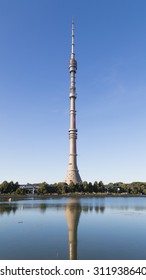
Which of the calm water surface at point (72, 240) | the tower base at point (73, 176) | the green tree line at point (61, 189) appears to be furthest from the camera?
the tower base at point (73, 176)

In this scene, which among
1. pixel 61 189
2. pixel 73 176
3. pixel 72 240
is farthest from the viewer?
pixel 73 176

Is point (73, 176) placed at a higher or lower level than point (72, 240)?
higher

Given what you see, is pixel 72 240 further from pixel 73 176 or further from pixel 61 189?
pixel 73 176

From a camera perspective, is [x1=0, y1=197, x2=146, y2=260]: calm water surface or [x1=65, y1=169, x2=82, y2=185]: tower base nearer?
[x1=0, y1=197, x2=146, y2=260]: calm water surface

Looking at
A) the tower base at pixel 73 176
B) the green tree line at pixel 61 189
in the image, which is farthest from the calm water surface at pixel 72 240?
the tower base at pixel 73 176

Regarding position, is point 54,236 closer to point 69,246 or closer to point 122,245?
point 69,246

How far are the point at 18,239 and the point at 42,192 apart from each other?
98.7 m

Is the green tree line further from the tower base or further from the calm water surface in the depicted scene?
the calm water surface

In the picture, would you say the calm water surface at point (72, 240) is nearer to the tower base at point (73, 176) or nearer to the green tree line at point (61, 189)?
the green tree line at point (61, 189)

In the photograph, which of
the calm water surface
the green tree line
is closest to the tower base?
the green tree line

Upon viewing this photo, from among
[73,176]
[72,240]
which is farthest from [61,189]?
[72,240]

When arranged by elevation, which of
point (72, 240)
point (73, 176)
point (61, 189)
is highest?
point (73, 176)

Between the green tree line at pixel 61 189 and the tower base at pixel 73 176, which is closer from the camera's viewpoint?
the green tree line at pixel 61 189
